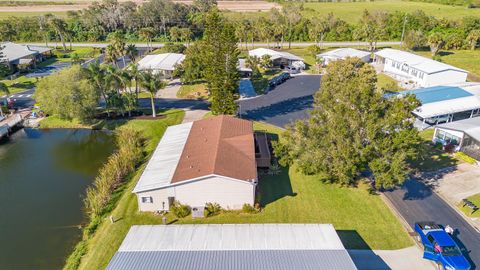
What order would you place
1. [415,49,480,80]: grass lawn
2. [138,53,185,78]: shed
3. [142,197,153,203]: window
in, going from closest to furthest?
[142,197,153,203]: window
[138,53,185,78]: shed
[415,49,480,80]: grass lawn

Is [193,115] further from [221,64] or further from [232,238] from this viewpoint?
[232,238]

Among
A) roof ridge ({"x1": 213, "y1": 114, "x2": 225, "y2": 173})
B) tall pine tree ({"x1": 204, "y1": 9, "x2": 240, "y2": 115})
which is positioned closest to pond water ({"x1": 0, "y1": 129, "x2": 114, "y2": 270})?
roof ridge ({"x1": 213, "y1": 114, "x2": 225, "y2": 173})

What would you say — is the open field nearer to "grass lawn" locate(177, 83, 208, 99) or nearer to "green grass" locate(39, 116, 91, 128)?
"grass lawn" locate(177, 83, 208, 99)

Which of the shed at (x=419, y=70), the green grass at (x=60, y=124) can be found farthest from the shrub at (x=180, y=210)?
the shed at (x=419, y=70)

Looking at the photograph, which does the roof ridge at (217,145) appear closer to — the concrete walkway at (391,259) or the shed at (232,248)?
the shed at (232,248)

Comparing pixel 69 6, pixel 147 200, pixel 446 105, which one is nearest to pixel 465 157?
pixel 446 105

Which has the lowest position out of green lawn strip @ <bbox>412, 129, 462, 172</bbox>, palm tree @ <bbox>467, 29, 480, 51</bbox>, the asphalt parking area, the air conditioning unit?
the air conditioning unit
